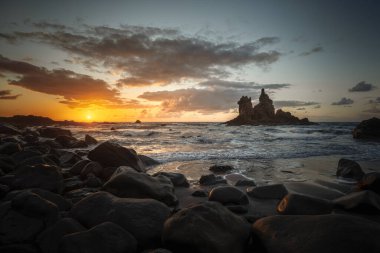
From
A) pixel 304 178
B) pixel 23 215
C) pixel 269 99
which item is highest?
pixel 269 99

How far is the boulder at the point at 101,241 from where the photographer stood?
→ 277 centimetres

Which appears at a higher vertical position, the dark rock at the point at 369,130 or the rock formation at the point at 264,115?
the rock formation at the point at 264,115

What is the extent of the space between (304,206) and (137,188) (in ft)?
10.4

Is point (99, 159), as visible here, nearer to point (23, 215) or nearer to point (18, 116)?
point (23, 215)

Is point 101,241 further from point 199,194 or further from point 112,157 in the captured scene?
point 112,157

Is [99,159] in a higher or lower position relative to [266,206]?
higher

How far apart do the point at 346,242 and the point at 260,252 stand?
3.30 feet

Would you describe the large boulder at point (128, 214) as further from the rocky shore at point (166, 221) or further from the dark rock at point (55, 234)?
the dark rock at point (55, 234)

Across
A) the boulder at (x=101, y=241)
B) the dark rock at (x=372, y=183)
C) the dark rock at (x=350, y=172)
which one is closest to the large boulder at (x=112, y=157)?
the boulder at (x=101, y=241)

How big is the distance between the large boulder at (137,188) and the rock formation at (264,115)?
274ft

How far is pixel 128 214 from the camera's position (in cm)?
359

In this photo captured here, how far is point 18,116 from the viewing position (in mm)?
73812

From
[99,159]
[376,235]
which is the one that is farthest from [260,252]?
[99,159]

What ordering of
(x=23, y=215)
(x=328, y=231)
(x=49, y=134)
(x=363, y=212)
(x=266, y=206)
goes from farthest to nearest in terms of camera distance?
(x=49, y=134) → (x=266, y=206) → (x=363, y=212) → (x=23, y=215) → (x=328, y=231)
